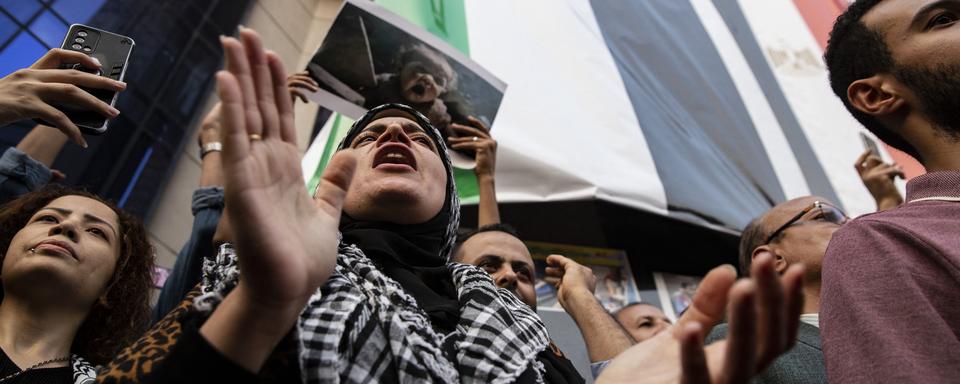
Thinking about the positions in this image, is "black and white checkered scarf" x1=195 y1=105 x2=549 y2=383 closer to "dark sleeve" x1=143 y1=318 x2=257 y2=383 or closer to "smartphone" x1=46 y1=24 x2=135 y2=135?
"dark sleeve" x1=143 y1=318 x2=257 y2=383

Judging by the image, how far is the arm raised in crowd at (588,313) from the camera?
4.55ft

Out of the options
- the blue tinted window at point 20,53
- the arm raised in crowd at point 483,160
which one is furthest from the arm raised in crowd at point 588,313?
the blue tinted window at point 20,53

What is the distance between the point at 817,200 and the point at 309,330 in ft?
4.85

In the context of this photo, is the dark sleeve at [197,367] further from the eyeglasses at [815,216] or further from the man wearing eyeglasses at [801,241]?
the eyeglasses at [815,216]

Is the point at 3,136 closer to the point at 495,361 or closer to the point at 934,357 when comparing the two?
the point at 495,361

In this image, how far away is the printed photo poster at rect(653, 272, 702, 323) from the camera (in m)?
2.37

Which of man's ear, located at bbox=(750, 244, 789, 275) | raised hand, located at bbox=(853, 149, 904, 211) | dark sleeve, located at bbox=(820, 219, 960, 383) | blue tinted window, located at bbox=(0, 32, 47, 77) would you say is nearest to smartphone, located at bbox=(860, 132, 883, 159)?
raised hand, located at bbox=(853, 149, 904, 211)

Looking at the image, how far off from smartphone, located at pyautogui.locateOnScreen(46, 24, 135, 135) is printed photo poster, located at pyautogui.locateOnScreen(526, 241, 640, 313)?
4.51 feet

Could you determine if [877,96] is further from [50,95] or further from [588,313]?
[50,95]

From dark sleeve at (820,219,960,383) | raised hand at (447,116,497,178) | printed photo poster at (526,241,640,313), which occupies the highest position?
dark sleeve at (820,219,960,383)

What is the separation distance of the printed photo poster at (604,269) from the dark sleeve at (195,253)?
1.05 metres

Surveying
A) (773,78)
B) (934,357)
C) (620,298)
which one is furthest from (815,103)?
(934,357)

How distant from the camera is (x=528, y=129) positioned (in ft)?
7.81

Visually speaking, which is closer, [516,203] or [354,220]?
[354,220]
